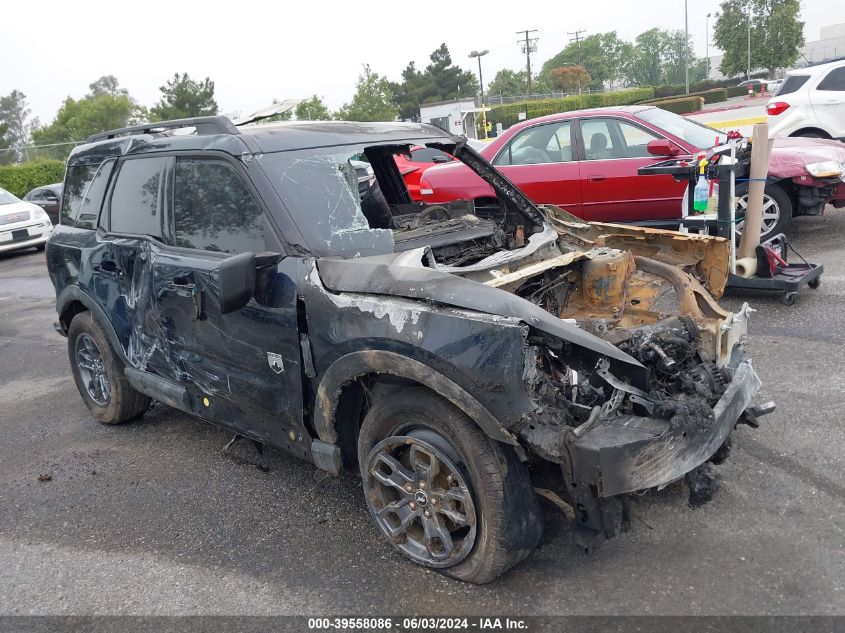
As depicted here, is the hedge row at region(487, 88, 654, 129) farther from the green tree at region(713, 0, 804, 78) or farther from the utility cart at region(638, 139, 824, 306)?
the utility cart at region(638, 139, 824, 306)

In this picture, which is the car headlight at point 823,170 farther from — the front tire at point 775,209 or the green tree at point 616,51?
the green tree at point 616,51

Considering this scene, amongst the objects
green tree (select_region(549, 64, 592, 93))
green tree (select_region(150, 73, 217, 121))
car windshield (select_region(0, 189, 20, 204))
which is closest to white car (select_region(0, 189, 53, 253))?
car windshield (select_region(0, 189, 20, 204))

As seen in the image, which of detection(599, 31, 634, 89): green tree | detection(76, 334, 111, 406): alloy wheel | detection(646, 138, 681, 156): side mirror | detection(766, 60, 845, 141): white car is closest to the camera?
detection(76, 334, 111, 406): alloy wheel

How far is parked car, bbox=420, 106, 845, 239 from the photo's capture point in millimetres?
7469

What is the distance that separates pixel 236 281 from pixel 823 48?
88292 millimetres

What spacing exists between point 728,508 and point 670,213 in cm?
504

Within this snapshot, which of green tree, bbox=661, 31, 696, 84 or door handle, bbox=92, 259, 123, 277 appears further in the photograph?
Answer: green tree, bbox=661, 31, 696, 84

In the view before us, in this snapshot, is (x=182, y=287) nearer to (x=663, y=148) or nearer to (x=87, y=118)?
(x=663, y=148)

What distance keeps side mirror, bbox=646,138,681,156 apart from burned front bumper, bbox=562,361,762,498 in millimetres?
5013

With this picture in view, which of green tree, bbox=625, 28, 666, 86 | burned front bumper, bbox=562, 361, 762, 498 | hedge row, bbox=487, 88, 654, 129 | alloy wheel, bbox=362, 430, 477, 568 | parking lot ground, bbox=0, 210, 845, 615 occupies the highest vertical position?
green tree, bbox=625, 28, 666, 86

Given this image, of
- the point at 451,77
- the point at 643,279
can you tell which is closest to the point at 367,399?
the point at 643,279

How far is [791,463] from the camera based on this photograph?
3736 mm

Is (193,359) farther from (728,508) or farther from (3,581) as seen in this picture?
(728,508)

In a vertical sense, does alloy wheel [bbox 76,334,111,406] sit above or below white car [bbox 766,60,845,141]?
below
